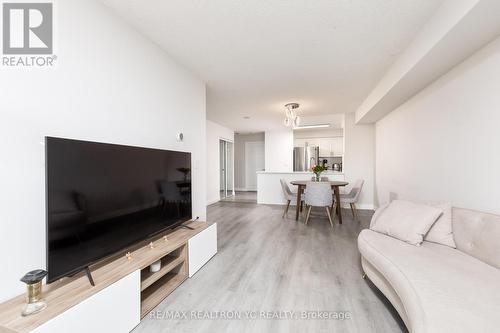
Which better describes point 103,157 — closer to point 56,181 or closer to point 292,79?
point 56,181

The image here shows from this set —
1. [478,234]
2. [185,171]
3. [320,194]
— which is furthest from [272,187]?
[478,234]

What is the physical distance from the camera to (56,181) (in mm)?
1144

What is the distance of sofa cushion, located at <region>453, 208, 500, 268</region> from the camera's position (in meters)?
1.41

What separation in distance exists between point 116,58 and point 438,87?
11.0 ft

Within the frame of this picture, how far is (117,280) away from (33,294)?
0.37 m

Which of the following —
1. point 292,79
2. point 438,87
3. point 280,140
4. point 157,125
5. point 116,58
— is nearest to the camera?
point 116,58

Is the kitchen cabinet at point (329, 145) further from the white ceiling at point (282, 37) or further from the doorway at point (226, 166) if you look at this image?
the white ceiling at point (282, 37)

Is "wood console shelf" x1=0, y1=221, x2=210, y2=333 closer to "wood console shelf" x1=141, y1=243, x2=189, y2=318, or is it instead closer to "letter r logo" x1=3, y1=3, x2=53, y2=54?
"wood console shelf" x1=141, y1=243, x2=189, y2=318

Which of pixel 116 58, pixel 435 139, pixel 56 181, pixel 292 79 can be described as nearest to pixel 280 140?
pixel 292 79

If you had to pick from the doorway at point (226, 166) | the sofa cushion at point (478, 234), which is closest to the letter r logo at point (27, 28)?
the sofa cushion at point (478, 234)

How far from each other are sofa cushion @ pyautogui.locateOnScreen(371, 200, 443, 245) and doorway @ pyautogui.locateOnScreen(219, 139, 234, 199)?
5526 millimetres

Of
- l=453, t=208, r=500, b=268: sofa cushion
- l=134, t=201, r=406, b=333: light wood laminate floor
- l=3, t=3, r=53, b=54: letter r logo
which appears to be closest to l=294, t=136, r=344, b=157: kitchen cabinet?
l=134, t=201, r=406, b=333: light wood laminate floor

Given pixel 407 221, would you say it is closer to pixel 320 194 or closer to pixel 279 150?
pixel 320 194

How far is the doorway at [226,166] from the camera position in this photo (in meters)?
7.21
